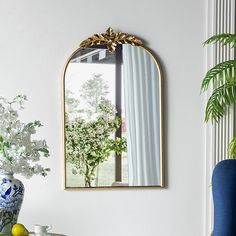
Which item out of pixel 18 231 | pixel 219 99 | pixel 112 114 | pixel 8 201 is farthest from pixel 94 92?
pixel 18 231

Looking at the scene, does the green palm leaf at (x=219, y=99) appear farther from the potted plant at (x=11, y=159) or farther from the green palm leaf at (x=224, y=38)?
the potted plant at (x=11, y=159)

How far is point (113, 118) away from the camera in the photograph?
4.66m

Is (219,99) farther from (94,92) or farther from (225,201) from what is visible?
(225,201)

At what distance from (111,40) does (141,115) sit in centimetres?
61

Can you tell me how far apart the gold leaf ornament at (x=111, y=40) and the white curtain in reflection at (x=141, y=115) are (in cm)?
5

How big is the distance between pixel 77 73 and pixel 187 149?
3.39ft

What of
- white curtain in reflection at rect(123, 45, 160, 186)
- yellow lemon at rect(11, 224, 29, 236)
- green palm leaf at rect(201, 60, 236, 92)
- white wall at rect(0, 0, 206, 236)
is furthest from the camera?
white curtain in reflection at rect(123, 45, 160, 186)

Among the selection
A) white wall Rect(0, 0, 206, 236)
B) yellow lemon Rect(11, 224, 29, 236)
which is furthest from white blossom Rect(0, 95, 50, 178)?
white wall Rect(0, 0, 206, 236)

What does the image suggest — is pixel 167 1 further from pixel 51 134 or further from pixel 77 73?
pixel 51 134

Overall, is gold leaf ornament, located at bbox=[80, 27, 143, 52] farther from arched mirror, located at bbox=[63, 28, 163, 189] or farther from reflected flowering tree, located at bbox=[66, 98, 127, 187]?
reflected flowering tree, located at bbox=[66, 98, 127, 187]

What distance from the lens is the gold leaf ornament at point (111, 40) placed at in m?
4.63

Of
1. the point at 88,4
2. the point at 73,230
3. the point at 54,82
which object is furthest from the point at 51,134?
the point at 88,4

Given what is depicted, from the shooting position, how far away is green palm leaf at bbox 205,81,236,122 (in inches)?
177

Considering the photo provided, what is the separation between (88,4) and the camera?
466cm
